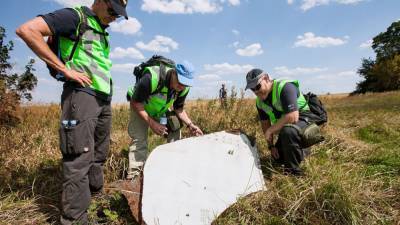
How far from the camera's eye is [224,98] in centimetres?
652

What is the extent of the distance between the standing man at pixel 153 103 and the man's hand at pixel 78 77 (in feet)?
2.80

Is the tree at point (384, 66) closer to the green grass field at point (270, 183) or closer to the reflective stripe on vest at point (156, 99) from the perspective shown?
the green grass field at point (270, 183)

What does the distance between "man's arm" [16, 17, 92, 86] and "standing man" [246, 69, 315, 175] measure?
1997 millimetres

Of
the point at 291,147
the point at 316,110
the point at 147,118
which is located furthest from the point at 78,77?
the point at 316,110

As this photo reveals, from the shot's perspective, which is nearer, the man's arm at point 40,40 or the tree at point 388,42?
the man's arm at point 40,40

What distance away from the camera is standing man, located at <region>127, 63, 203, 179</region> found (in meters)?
3.72

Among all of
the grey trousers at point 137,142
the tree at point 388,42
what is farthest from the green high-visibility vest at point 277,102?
the tree at point 388,42

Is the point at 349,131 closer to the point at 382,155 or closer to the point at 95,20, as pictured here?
the point at 382,155

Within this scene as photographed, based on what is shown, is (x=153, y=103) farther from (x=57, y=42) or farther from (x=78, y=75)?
(x=57, y=42)

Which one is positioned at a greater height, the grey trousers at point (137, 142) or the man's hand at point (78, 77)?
the man's hand at point (78, 77)

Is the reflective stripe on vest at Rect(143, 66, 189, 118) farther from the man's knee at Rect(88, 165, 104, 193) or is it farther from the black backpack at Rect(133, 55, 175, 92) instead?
the man's knee at Rect(88, 165, 104, 193)

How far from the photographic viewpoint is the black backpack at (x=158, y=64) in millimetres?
3785

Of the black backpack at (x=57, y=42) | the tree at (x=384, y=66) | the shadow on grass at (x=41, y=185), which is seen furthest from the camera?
the tree at (x=384, y=66)

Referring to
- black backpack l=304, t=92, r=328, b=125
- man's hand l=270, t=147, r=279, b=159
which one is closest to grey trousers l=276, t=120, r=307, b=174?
man's hand l=270, t=147, r=279, b=159
